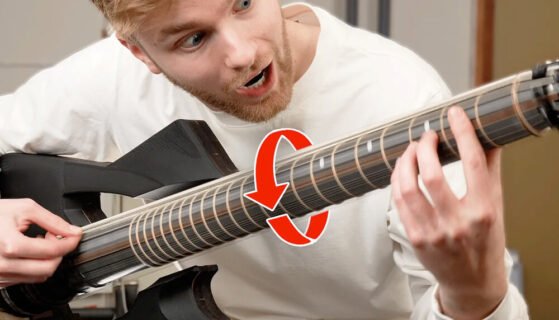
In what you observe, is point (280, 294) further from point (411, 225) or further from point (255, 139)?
point (411, 225)

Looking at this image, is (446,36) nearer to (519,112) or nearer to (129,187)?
(129,187)

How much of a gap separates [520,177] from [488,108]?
2.07 meters

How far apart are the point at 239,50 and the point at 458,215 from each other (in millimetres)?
348

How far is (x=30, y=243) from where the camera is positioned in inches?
46.1

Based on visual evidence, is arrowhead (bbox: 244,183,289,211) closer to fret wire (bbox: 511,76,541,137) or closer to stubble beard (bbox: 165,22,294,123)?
stubble beard (bbox: 165,22,294,123)

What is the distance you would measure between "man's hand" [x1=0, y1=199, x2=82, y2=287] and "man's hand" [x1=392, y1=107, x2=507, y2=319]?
0.53 meters

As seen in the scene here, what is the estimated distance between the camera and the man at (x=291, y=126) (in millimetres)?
832

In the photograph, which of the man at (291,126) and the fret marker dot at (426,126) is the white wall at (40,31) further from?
the fret marker dot at (426,126)

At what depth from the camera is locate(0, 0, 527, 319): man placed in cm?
Result: 83

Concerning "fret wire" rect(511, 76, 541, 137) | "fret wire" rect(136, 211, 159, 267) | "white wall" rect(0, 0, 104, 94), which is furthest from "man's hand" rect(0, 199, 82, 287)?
"white wall" rect(0, 0, 104, 94)

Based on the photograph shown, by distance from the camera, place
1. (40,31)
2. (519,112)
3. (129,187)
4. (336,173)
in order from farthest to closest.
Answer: (40,31), (129,187), (336,173), (519,112)

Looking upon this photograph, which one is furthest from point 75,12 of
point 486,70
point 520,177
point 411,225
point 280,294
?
point 411,225

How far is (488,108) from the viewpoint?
803mm

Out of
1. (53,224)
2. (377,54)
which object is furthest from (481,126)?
(53,224)
